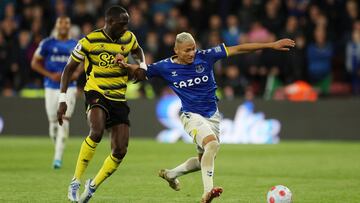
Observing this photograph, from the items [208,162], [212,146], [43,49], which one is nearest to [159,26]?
[43,49]

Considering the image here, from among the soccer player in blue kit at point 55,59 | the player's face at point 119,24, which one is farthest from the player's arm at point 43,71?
the player's face at point 119,24

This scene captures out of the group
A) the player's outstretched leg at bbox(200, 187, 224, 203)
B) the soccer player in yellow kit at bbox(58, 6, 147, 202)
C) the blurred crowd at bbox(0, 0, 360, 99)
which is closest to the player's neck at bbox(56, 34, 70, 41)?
the soccer player in yellow kit at bbox(58, 6, 147, 202)

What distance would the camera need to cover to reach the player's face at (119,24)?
33.0 feet

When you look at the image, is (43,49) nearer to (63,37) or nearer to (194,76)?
(63,37)

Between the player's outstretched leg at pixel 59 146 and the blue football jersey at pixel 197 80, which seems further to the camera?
the player's outstretched leg at pixel 59 146

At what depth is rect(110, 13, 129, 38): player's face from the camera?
1005 cm

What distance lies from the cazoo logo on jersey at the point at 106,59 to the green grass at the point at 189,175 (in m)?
1.61

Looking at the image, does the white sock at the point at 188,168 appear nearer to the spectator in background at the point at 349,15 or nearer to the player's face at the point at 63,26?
the player's face at the point at 63,26

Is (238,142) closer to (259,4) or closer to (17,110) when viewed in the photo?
(259,4)

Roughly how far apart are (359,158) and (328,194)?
5.91 m

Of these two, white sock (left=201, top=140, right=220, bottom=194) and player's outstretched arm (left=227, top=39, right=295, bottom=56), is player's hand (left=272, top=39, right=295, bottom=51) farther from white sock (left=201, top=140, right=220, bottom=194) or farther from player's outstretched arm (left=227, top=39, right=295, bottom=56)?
white sock (left=201, top=140, right=220, bottom=194)

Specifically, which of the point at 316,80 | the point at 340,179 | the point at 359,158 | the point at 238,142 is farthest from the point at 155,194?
the point at 316,80

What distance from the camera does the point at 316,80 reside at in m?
22.2

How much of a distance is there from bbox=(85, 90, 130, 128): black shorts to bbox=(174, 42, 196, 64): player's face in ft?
3.03
